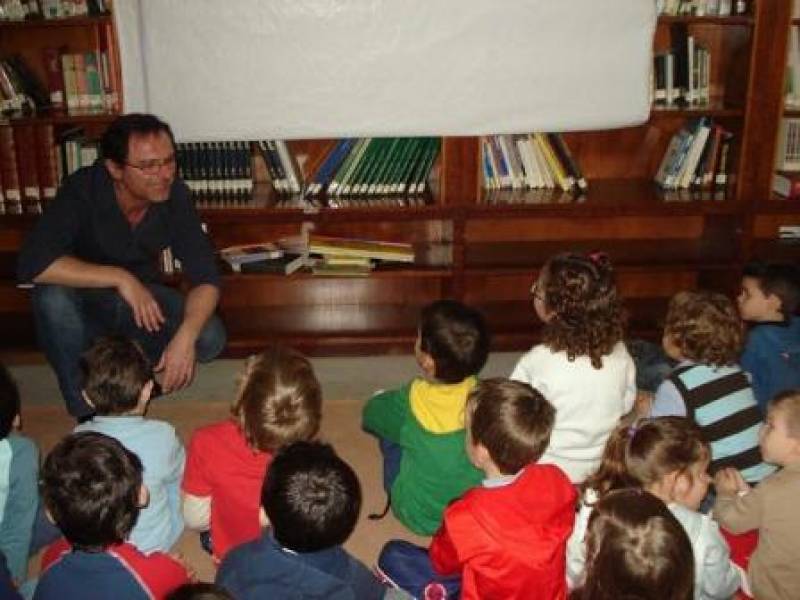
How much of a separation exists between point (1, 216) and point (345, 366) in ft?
4.34

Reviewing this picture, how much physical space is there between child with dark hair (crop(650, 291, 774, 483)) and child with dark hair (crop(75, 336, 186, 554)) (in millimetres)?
1203

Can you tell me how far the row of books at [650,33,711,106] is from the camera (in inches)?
125

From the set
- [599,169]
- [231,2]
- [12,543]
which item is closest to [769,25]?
[599,169]

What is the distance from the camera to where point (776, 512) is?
1808mm

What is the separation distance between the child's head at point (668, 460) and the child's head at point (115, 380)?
1066 mm

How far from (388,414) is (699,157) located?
1.76 metres

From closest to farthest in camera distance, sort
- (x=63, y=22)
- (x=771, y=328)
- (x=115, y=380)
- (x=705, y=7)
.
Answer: (x=115, y=380)
(x=771, y=328)
(x=63, y=22)
(x=705, y=7)

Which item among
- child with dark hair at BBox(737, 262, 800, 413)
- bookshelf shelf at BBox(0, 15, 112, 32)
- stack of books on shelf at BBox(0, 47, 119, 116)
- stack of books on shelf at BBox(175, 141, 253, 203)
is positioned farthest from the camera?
stack of books on shelf at BBox(175, 141, 253, 203)

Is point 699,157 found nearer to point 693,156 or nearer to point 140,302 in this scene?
point 693,156

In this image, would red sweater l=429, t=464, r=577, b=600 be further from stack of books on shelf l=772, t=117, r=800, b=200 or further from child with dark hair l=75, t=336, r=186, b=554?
stack of books on shelf l=772, t=117, r=800, b=200

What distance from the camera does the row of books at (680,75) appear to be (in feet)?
10.5

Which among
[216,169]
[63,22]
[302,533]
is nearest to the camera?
[302,533]

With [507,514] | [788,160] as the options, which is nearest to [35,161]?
[507,514]

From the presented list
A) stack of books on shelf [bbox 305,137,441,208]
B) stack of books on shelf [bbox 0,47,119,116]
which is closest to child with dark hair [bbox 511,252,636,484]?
stack of books on shelf [bbox 305,137,441,208]
